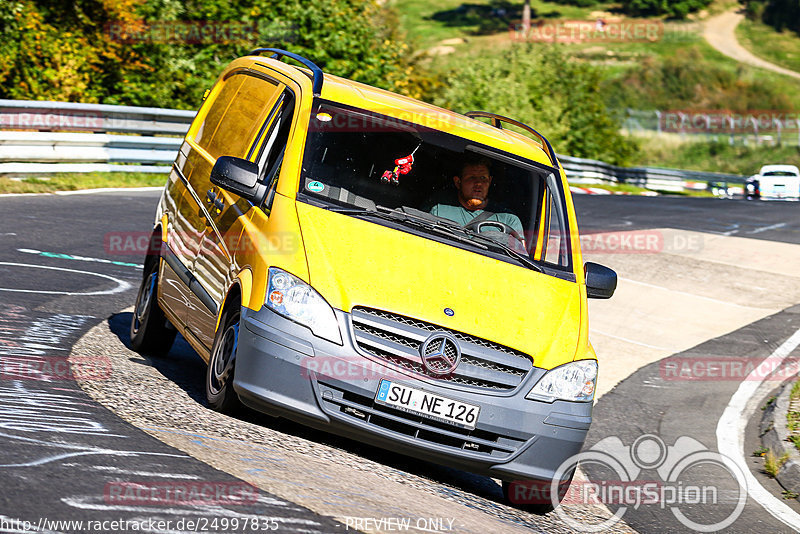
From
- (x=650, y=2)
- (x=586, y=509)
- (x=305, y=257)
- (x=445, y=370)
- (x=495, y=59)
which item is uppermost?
(x=650, y=2)

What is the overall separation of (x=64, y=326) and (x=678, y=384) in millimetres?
5803

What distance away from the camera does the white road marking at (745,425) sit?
7328 millimetres

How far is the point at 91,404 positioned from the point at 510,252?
2509 mm

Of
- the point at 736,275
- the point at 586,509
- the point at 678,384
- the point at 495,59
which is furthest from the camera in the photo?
the point at 495,59

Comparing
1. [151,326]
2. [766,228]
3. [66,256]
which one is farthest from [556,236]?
[766,228]

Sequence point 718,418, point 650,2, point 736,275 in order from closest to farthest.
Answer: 1. point 718,418
2. point 736,275
3. point 650,2

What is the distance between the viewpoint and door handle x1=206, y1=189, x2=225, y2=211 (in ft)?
22.7

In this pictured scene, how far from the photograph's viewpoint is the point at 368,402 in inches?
223

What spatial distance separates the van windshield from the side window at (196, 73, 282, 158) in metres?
0.61

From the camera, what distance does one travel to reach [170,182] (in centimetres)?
840

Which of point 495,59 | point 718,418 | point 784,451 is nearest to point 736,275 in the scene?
point 718,418

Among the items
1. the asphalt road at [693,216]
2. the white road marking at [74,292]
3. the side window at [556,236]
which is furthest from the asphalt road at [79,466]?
the asphalt road at [693,216]

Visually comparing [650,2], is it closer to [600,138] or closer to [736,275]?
[600,138]

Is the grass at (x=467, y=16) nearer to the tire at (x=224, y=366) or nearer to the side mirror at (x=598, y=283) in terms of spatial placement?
the side mirror at (x=598, y=283)
